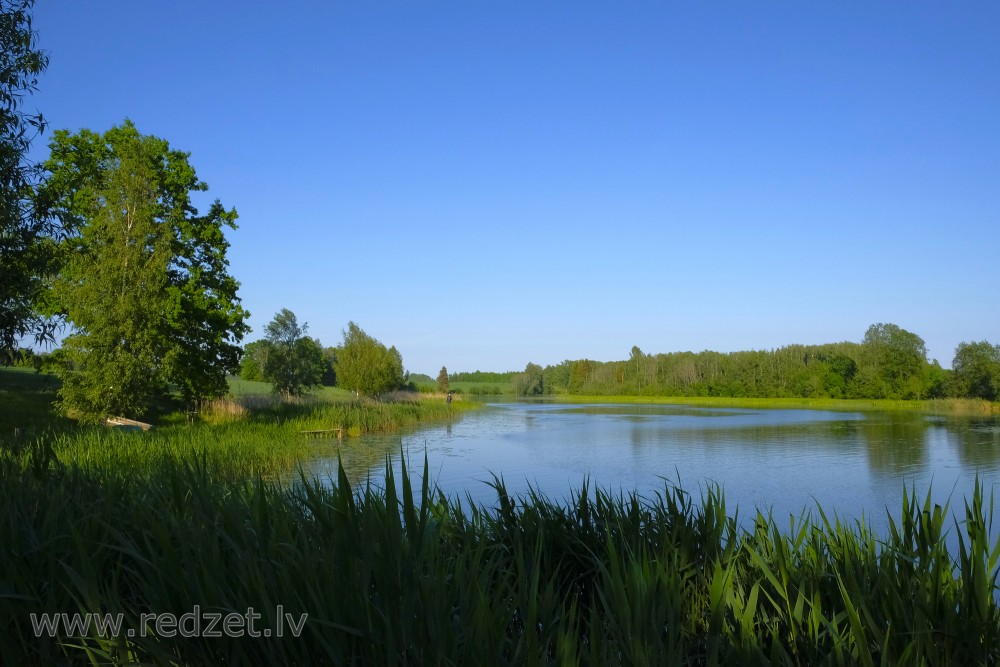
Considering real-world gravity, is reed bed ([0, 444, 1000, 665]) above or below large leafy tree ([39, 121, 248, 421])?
below

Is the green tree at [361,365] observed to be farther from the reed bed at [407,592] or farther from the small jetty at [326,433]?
the reed bed at [407,592]

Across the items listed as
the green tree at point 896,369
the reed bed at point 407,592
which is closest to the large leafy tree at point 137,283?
the reed bed at point 407,592

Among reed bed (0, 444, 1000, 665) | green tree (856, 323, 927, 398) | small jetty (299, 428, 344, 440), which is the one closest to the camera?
reed bed (0, 444, 1000, 665)

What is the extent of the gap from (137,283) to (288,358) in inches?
1163

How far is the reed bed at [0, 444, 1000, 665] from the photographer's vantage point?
8.61ft

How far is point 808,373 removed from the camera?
250ft

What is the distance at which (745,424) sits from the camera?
3569 centimetres

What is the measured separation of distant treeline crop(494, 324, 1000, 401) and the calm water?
72.3 ft

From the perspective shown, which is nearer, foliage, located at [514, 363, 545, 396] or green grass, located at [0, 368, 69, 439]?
green grass, located at [0, 368, 69, 439]

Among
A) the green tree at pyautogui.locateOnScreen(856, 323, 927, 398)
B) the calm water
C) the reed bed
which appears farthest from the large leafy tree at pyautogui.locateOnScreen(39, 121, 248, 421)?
the green tree at pyautogui.locateOnScreen(856, 323, 927, 398)

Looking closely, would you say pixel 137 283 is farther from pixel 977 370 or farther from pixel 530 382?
pixel 530 382

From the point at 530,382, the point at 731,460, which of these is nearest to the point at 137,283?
the point at 731,460

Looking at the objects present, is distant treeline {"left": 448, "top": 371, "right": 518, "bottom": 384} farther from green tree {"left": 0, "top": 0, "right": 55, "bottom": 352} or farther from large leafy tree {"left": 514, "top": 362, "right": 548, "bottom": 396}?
green tree {"left": 0, "top": 0, "right": 55, "bottom": 352}

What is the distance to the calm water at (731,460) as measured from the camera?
531 inches
